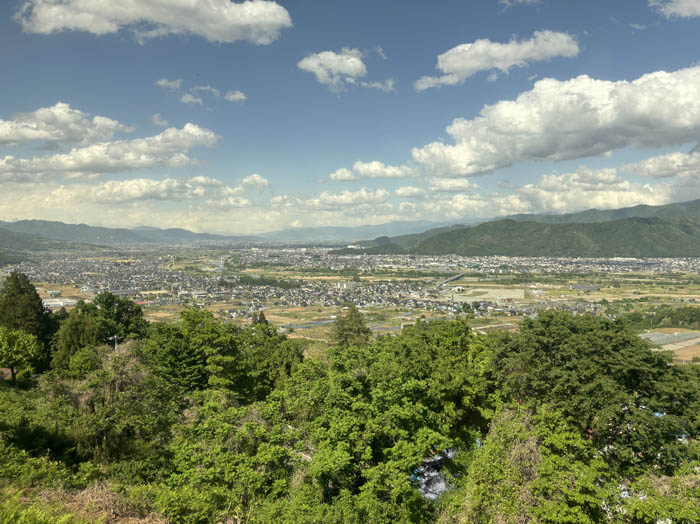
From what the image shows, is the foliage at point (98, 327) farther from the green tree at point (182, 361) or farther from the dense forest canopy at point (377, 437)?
the green tree at point (182, 361)

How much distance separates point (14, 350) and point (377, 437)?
2261 centimetres

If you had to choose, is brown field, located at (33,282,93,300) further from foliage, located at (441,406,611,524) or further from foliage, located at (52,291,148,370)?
foliage, located at (441,406,611,524)

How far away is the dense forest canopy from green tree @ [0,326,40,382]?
0.17 meters

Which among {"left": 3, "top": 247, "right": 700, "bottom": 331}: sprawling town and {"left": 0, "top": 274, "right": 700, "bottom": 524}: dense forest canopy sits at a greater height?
{"left": 0, "top": 274, "right": 700, "bottom": 524}: dense forest canopy

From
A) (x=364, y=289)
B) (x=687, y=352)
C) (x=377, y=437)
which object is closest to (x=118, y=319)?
(x=377, y=437)

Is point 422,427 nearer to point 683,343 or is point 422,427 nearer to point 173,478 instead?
point 173,478

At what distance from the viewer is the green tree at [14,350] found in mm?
22938

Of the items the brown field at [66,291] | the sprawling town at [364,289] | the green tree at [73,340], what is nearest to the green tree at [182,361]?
the green tree at [73,340]

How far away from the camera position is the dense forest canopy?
399 inches

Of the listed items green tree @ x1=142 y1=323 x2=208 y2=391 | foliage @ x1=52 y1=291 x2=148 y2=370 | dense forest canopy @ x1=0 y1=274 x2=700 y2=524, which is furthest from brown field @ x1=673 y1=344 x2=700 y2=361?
foliage @ x1=52 y1=291 x2=148 y2=370

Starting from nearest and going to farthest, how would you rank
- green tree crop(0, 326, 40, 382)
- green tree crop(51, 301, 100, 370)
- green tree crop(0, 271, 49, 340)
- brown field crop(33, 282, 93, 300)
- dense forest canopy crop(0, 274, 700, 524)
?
1. dense forest canopy crop(0, 274, 700, 524)
2. green tree crop(0, 326, 40, 382)
3. green tree crop(51, 301, 100, 370)
4. green tree crop(0, 271, 49, 340)
5. brown field crop(33, 282, 93, 300)

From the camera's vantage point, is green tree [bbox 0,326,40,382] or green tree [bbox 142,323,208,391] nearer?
green tree [bbox 142,323,208,391]

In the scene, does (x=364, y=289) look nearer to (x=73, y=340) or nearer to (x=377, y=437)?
(x=73, y=340)

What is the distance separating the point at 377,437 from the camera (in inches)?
554
